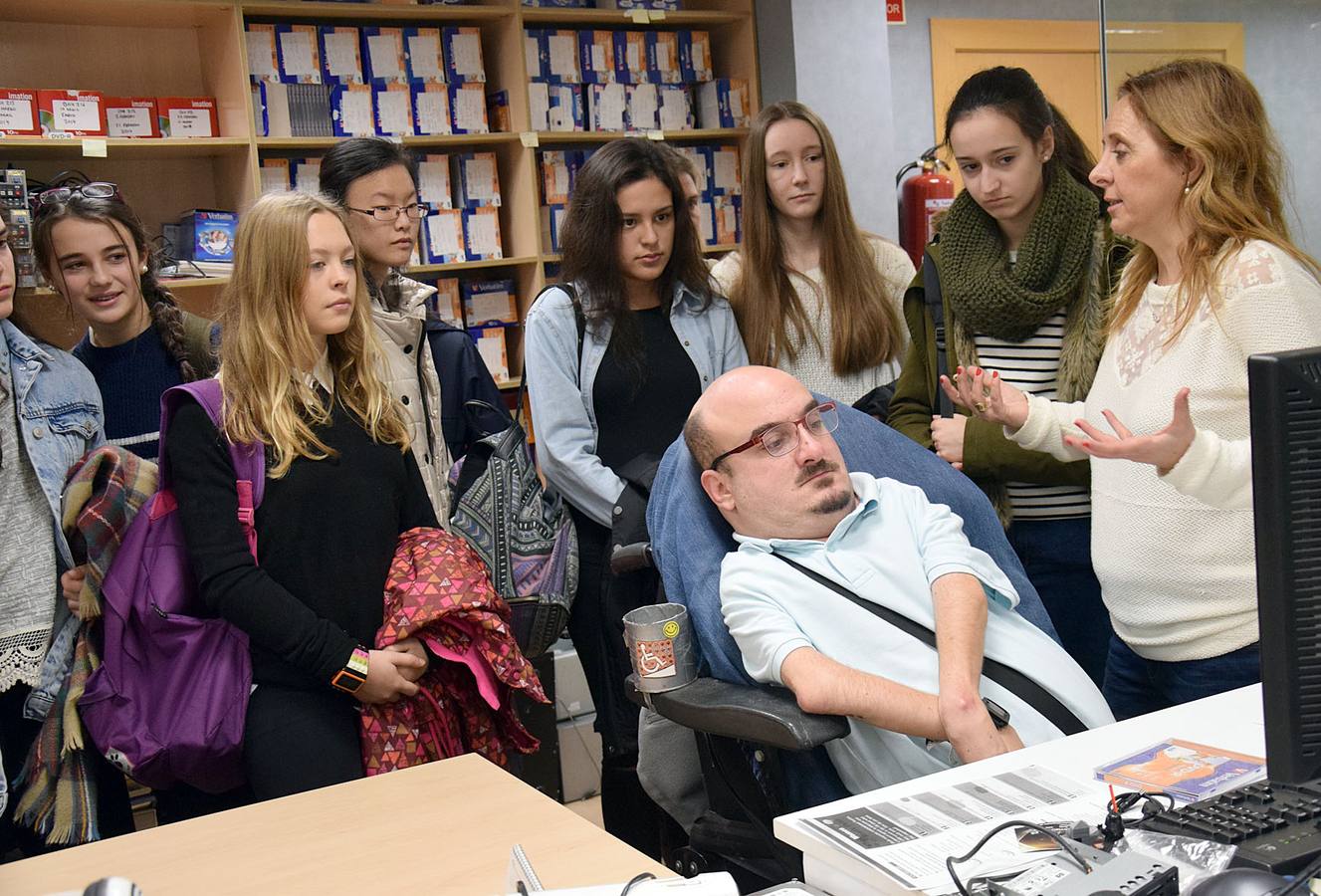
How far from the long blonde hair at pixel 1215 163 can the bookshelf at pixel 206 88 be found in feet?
9.66

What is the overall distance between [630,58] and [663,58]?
0.16 m

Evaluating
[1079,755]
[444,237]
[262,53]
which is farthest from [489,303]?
[1079,755]

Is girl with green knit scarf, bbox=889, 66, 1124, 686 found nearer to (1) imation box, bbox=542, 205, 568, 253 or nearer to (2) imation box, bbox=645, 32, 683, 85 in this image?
(1) imation box, bbox=542, 205, 568, 253

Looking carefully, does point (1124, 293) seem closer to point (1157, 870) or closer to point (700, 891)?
point (1157, 870)

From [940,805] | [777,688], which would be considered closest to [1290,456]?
[940,805]

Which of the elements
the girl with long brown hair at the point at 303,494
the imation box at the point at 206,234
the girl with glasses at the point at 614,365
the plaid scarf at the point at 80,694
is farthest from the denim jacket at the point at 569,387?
the imation box at the point at 206,234

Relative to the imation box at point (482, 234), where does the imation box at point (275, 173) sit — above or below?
above

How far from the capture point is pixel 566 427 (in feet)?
8.96

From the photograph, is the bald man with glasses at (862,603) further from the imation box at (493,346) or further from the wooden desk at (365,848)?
the imation box at (493,346)

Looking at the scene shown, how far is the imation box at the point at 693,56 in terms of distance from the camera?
5.39 m

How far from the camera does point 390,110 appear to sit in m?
4.69

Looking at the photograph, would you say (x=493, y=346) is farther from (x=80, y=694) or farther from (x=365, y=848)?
(x=365, y=848)

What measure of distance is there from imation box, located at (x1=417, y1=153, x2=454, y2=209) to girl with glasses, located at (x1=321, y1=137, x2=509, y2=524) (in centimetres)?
194

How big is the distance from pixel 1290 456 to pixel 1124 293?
1.20 meters
